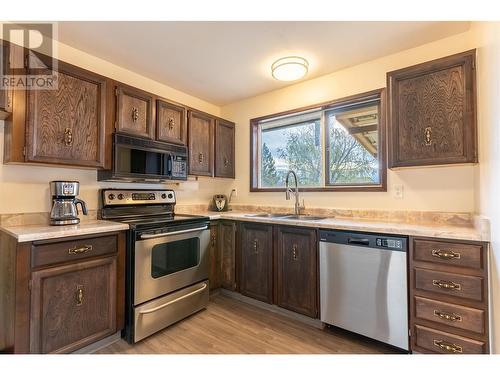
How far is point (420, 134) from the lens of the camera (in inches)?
71.4

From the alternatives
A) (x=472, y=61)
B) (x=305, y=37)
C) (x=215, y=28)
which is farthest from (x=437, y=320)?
(x=215, y=28)

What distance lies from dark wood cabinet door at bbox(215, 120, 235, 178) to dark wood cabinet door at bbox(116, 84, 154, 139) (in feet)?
3.02

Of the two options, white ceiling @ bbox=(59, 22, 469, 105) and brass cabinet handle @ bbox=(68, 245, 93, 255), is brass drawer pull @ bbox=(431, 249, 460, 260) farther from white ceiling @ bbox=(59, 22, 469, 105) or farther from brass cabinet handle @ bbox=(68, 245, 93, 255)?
brass cabinet handle @ bbox=(68, 245, 93, 255)

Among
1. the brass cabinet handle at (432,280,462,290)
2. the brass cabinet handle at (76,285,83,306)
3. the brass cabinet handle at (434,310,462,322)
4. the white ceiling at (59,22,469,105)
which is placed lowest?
the brass cabinet handle at (434,310,462,322)

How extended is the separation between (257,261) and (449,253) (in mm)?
1509

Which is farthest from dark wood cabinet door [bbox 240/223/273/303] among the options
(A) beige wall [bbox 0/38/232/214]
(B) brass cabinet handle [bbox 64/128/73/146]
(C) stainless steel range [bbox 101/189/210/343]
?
(B) brass cabinet handle [bbox 64/128/73/146]

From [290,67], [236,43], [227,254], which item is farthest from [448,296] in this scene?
[236,43]

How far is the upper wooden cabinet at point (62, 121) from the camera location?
1.67m

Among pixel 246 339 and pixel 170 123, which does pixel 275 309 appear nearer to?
pixel 246 339

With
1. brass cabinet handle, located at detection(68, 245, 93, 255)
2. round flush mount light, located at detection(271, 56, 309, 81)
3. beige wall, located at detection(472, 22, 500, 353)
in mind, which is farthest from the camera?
round flush mount light, located at detection(271, 56, 309, 81)

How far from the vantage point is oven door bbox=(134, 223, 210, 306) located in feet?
6.32

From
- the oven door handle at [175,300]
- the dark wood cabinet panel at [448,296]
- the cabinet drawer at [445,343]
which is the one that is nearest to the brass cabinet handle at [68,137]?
the oven door handle at [175,300]

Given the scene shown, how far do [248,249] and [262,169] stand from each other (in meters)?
1.15

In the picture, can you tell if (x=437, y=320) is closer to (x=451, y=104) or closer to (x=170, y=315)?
(x=451, y=104)
